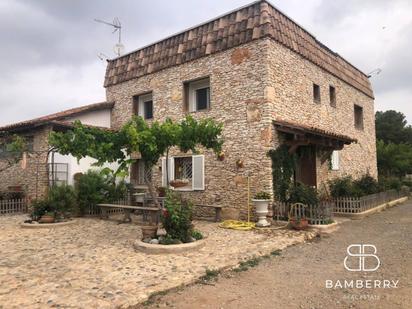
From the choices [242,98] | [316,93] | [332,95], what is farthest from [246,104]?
[332,95]

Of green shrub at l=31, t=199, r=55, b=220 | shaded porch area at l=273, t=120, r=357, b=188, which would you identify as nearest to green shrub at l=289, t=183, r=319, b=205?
shaded porch area at l=273, t=120, r=357, b=188

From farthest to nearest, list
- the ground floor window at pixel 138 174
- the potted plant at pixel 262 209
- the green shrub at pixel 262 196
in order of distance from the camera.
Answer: the ground floor window at pixel 138 174
the green shrub at pixel 262 196
the potted plant at pixel 262 209

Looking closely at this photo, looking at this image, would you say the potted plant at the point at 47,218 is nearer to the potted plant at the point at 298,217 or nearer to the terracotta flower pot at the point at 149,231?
the terracotta flower pot at the point at 149,231

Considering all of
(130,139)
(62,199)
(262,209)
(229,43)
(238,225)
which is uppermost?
(229,43)

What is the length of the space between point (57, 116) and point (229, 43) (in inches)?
285

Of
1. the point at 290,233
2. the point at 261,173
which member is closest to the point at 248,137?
the point at 261,173

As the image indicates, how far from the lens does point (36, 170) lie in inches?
530

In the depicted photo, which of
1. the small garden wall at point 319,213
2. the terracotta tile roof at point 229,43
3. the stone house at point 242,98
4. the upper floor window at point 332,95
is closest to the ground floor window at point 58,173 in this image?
the stone house at point 242,98

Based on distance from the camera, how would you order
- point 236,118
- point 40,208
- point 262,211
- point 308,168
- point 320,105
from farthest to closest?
point 320,105, point 308,168, point 236,118, point 40,208, point 262,211

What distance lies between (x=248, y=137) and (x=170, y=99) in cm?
411

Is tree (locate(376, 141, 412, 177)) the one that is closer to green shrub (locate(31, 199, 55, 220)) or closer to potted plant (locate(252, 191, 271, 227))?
potted plant (locate(252, 191, 271, 227))

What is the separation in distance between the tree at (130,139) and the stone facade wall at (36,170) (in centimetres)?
617

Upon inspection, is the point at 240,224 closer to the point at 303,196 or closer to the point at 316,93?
the point at 303,196

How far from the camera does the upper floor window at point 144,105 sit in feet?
49.9
